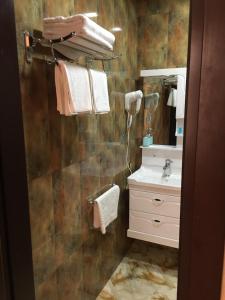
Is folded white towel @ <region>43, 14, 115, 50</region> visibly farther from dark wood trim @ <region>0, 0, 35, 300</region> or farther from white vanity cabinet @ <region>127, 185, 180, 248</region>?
white vanity cabinet @ <region>127, 185, 180, 248</region>

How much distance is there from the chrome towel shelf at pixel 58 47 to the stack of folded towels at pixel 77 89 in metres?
0.09

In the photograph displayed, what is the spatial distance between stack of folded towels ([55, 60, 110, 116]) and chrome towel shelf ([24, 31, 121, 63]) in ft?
0.31

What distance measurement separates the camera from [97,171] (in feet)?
6.23

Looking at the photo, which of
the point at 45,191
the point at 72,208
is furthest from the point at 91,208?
the point at 45,191

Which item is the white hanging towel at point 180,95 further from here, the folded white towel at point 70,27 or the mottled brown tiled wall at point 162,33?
the folded white towel at point 70,27

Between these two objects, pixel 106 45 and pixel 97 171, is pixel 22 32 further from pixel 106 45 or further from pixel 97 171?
pixel 97 171

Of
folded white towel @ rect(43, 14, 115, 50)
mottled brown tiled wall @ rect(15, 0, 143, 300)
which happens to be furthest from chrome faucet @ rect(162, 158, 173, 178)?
folded white towel @ rect(43, 14, 115, 50)

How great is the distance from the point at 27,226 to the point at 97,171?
31.3 inches

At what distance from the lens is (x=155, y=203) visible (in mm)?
2221

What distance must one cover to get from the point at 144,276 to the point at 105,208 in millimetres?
944

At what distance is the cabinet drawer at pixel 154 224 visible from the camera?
2.18m

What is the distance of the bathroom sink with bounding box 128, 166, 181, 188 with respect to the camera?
2.19m

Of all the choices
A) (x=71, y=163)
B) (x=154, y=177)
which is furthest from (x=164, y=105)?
(x=71, y=163)

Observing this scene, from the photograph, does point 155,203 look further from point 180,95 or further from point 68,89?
point 68,89
